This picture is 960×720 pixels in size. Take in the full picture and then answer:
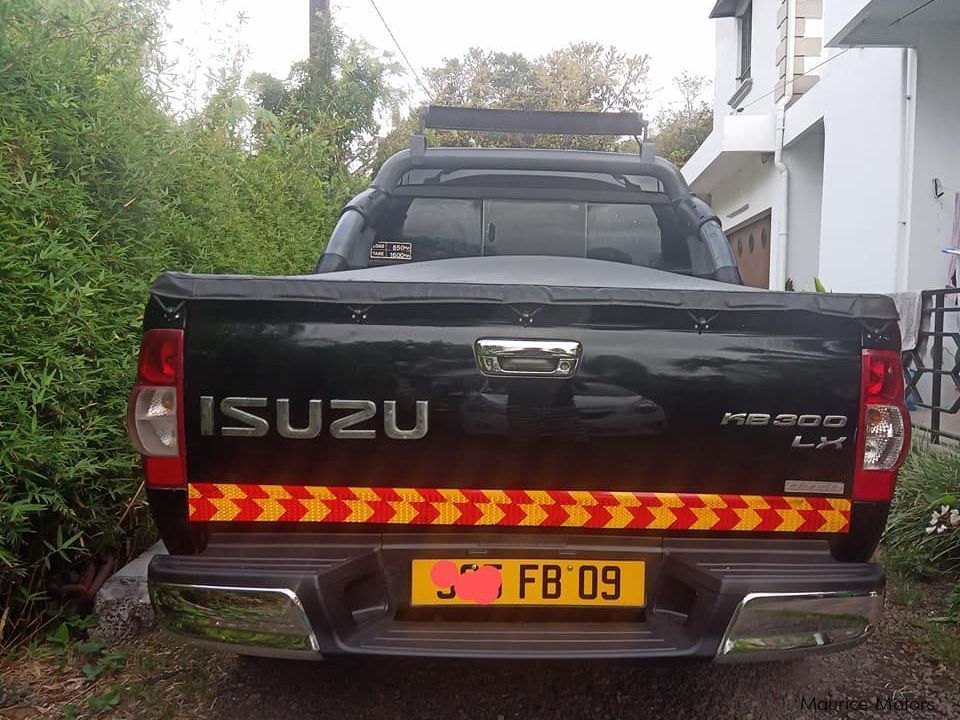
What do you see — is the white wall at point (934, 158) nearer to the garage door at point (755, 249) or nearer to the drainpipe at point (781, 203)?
the drainpipe at point (781, 203)

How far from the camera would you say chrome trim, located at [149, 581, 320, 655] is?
1.99 meters

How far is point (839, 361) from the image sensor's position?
6.82 ft

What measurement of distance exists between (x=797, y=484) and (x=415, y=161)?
2.84m

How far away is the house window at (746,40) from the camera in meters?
14.2

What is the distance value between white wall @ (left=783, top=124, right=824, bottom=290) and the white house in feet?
0.05

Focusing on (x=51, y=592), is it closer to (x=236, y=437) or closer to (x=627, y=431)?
(x=236, y=437)

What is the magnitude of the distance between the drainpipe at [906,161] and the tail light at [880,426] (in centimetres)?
576

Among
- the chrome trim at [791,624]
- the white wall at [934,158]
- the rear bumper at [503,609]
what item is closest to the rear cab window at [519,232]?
the rear bumper at [503,609]

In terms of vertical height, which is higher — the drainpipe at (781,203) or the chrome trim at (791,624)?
the drainpipe at (781,203)

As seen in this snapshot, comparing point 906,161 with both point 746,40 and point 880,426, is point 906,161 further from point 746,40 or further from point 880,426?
point 746,40

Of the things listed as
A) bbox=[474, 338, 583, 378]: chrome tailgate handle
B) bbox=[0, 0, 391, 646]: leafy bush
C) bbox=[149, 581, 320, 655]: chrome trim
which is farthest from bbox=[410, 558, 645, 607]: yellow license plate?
bbox=[0, 0, 391, 646]: leafy bush

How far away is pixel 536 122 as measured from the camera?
461cm

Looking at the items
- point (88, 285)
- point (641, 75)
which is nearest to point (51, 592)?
point (88, 285)

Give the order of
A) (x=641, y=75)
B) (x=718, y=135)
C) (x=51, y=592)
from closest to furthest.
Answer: (x=51, y=592)
(x=718, y=135)
(x=641, y=75)
